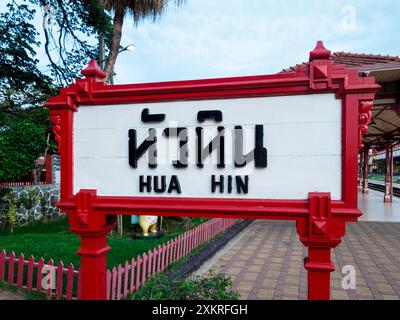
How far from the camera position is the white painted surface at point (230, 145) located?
1780 millimetres

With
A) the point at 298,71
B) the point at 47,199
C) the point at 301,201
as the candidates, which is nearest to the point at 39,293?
the point at 301,201

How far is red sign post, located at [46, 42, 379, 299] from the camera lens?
1736mm

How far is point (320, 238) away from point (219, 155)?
0.79 m

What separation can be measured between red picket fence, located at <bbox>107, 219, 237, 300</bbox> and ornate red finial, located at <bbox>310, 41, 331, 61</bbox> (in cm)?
341

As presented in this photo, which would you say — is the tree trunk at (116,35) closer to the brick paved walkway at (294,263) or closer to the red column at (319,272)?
the brick paved walkway at (294,263)

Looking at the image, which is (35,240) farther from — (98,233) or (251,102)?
(251,102)

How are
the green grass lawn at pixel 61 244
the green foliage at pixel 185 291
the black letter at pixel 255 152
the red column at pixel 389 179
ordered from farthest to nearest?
the red column at pixel 389 179 < the green grass lawn at pixel 61 244 < the green foliage at pixel 185 291 < the black letter at pixel 255 152

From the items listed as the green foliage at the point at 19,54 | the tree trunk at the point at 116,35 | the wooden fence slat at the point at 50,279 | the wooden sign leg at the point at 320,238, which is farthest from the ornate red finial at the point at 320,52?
the green foliage at the point at 19,54

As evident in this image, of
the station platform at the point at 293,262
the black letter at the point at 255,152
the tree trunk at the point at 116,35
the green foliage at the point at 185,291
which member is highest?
the tree trunk at the point at 116,35

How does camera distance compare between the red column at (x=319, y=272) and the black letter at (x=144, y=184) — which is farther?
the black letter at (x=144, y=184)

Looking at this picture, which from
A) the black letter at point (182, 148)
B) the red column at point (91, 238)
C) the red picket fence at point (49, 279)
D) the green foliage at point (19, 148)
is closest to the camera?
the black letter at point (182, 148)

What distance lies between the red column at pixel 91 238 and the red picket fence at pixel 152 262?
1.67 meters

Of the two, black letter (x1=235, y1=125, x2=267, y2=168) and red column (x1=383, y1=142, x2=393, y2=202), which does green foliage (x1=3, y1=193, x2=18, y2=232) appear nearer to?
black letter (x1=235, y1=125, x2=267, y2=168)

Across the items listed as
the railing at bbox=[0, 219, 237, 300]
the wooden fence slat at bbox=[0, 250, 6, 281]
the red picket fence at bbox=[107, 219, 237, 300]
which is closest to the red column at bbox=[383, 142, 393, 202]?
the red picket fence at bbox=[107, 219, 237, 300]
